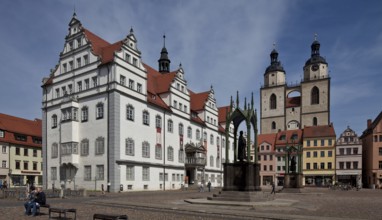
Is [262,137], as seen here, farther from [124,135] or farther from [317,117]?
[124,135]

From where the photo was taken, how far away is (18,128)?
57500 mm

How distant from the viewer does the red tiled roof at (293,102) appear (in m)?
93.1

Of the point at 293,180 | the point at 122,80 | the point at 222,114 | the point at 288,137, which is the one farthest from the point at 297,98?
the point at 122,80

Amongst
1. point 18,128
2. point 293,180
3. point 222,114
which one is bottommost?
point 293,180

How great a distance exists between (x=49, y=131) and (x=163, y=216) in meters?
33.7

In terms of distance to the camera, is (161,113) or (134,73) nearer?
(134,73)

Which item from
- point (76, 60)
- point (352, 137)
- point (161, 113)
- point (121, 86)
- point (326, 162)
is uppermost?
point (76, 60)

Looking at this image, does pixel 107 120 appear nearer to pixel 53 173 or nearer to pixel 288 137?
pixel 53 173

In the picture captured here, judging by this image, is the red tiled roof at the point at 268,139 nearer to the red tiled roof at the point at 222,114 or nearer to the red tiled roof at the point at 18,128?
the red tiled roof at the point at 222,114

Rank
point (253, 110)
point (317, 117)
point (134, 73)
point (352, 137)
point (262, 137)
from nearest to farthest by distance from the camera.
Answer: point (253, 110) → point (134, 73) → point (352, 137) → point (262, 137) → point (317, 117)

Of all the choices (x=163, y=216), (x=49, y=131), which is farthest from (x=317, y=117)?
(x=163, y=216)

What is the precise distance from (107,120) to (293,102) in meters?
70.9

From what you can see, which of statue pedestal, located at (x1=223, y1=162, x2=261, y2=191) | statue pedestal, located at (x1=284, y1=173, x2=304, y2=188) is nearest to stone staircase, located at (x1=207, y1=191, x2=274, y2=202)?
statue pedestal, located at (x1=223, y1=162, x2=261, y2=191)

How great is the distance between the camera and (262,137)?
82375 millimetres
